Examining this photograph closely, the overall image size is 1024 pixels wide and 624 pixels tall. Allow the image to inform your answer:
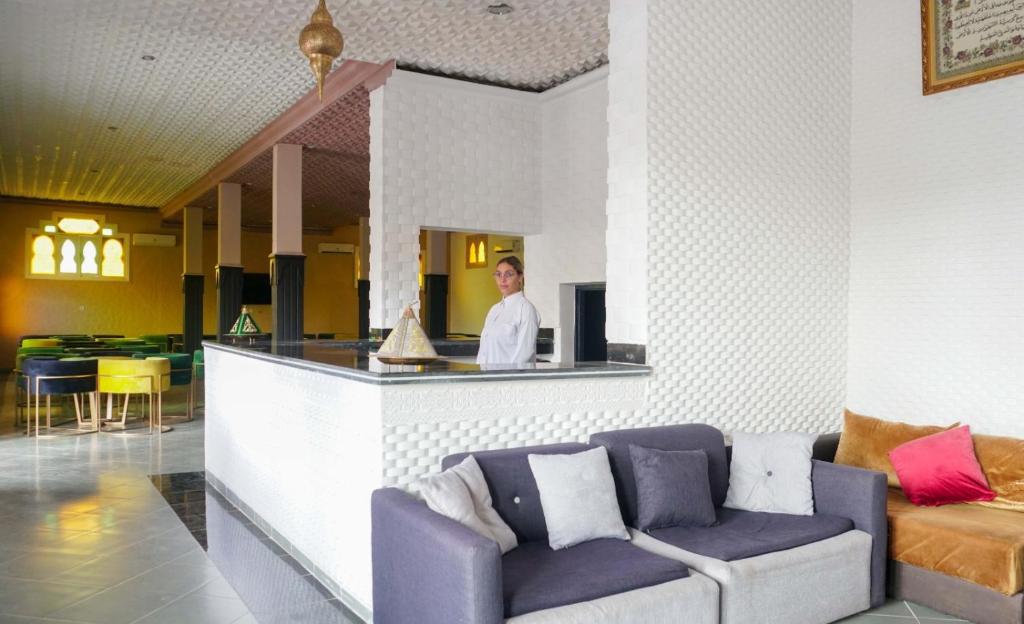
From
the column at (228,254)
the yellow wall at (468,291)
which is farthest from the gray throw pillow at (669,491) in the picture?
the yellow wall at (468,291)

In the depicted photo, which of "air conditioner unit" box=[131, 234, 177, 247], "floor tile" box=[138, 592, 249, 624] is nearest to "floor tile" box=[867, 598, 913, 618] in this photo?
"floor tile" box=[138, 592, 249, 624]

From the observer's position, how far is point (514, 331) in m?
5.43

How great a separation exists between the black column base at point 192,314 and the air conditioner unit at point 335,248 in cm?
567

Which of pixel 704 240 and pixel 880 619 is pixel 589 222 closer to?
pixel 704 240

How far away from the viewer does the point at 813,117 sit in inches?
209

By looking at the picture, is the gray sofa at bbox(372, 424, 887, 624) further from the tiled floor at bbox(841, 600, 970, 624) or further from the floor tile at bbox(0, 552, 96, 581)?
the floor tile at bbox(0, 552, 96, 581)

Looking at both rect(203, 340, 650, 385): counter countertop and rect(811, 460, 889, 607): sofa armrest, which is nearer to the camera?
rect(203, 340, 650, 385): counter countertop

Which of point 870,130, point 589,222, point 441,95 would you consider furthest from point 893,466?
point 441,95

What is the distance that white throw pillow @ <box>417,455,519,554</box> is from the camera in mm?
3086

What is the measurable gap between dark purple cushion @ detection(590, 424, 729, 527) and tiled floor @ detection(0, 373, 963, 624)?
96cm

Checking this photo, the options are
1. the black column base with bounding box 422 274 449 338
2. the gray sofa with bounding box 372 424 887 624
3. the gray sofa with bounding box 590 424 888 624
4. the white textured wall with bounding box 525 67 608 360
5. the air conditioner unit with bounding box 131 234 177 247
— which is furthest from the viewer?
the air conditioner unit with bounding box 131 234 177 247

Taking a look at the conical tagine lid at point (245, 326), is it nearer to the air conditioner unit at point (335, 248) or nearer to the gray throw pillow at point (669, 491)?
the gray throw pillow at point (669, 491)

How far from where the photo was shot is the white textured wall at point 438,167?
7.37 metres

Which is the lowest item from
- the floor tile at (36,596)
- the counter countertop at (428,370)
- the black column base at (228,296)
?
the floor tile at (36,596)
